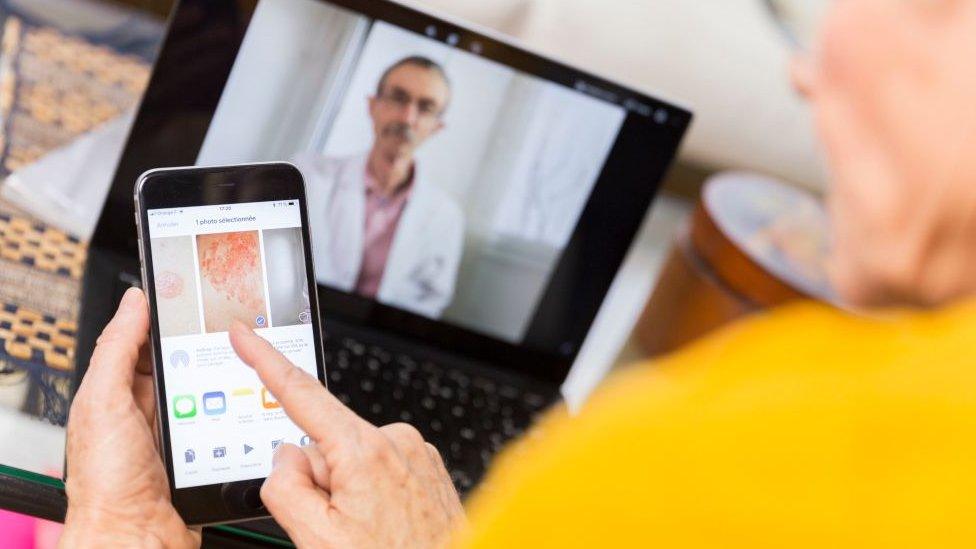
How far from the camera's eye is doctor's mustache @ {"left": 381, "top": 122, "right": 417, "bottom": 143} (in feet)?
2.52

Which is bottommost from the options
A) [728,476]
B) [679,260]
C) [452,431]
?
[452,431]

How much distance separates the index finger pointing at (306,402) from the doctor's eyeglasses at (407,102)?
30 centimetres

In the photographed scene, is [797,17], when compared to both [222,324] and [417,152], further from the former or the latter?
[222,324]

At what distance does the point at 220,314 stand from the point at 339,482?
131mm

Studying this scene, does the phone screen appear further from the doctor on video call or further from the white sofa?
the white sofa

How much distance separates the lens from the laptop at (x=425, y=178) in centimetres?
73

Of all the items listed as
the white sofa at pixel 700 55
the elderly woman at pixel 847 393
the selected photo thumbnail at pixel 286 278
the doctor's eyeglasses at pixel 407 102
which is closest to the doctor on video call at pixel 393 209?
the doctor's eyeglasses at pixel 407 102

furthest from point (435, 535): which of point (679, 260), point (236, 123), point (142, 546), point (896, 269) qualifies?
point (679, 260)

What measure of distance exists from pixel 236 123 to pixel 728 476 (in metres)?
0.56

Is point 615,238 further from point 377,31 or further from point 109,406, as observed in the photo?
point 109,406

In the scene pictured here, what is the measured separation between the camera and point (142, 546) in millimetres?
512

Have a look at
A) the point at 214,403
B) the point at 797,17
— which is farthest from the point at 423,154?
the point at 797,17

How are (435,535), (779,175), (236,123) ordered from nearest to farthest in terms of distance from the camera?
(435,535)
(236,123)
(779,175)

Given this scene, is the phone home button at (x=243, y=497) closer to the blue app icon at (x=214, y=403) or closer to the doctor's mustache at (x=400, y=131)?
the blue app icon at (x=214, y=403)
